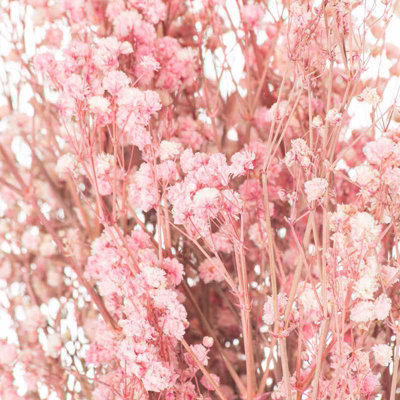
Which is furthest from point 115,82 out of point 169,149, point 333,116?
point 333,116

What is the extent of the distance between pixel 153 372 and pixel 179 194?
0.14 m

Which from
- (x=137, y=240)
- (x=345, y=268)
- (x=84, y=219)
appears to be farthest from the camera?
(x=84, y=219)

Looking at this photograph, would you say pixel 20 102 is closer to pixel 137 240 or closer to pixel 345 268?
pixel 137 240

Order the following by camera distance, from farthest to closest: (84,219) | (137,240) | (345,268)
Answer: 1. (84,219)
2. (137,240)
3. (345,268)

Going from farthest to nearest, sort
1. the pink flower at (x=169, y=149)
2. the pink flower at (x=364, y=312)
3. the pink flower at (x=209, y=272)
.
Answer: the pink flower at (x=209, y=272)
the pink flower at (x=169, y=149)
the pink flower at (x=364, y=312)

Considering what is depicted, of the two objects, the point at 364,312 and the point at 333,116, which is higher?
the point at 333,116

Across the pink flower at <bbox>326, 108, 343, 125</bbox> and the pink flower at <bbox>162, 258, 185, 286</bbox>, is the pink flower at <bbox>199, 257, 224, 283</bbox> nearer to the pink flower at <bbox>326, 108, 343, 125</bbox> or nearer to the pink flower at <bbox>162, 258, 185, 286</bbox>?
the pink flower at <bbox>162, 258, 185, 286</bbox>

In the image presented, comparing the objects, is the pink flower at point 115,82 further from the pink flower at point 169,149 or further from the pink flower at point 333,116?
the pink flower at point 333,116

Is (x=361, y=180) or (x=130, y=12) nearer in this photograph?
(x=361, y=180)

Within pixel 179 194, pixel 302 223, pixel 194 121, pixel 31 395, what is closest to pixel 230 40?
pixel 194 121

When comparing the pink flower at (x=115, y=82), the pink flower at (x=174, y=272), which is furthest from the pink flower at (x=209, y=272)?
the pink flower at (x=115, y=82)

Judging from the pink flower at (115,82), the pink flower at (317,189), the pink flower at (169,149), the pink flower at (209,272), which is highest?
the pink flower at (115,82)

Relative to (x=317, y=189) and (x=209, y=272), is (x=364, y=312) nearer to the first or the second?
(x=317, y=189)

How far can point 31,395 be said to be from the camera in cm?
79
